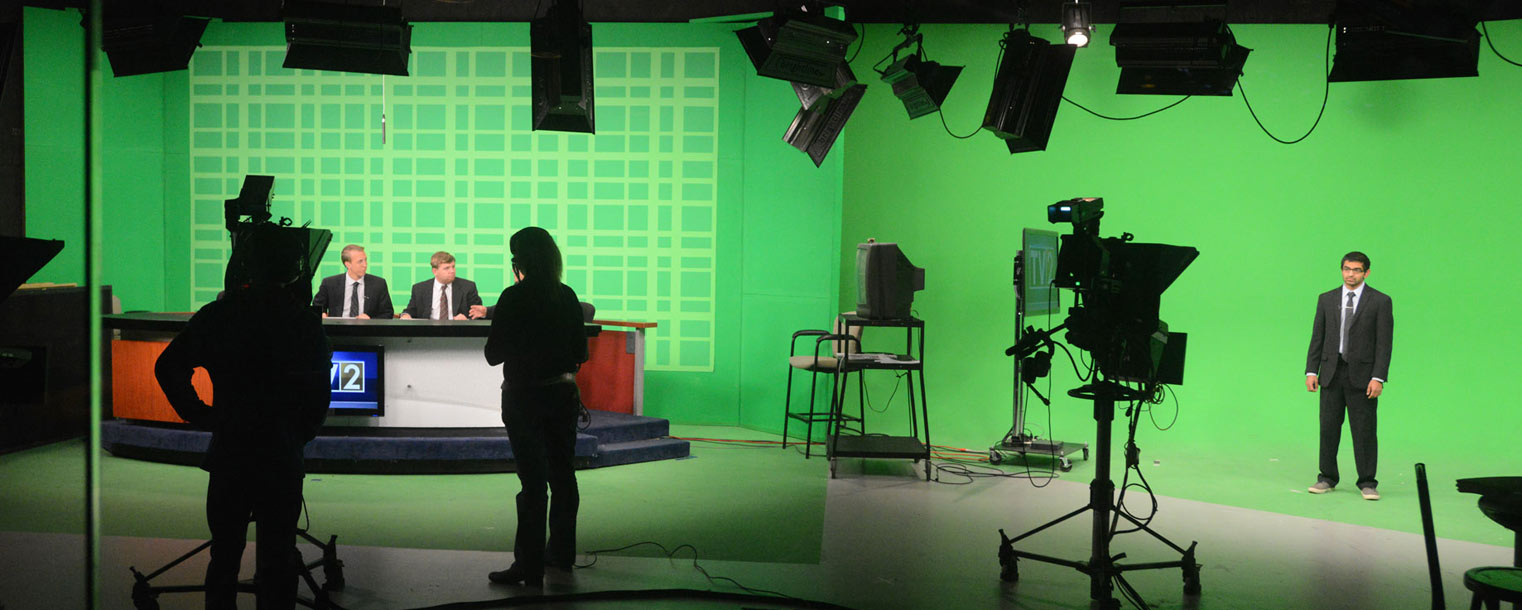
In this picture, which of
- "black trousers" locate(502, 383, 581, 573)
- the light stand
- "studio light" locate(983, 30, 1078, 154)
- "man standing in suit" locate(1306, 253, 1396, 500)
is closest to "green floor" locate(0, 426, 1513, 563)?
"man standing in suit" locate(1306, 253, 1396, 500)

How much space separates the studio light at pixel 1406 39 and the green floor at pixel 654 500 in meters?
2.55

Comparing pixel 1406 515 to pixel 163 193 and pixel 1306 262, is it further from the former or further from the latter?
pixel 163 193

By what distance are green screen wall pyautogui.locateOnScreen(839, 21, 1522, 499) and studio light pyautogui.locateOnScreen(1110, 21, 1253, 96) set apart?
95.7 inches

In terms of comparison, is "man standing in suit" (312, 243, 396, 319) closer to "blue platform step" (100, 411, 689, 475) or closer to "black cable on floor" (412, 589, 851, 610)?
"blue platform step" (100, 411, 689, 475)

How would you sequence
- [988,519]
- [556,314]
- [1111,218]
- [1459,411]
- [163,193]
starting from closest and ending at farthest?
[556,314] → [988,519] → [1459,411] → [1111,218] → [163,193]

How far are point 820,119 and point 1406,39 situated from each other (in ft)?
12.5

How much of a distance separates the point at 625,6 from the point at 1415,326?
21.6ft

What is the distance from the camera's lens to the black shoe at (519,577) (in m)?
4.44

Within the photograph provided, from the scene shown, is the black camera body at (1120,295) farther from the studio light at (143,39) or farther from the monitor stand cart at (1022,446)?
the studio light at (143,39)

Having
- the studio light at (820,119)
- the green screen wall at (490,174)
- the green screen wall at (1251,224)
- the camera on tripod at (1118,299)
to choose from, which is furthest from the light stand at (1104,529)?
the green screen wall at (490,174)

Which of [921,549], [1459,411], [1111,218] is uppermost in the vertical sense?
[1111,218]

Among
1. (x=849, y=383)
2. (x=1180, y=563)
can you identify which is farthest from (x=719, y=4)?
(x=1180, y=563)

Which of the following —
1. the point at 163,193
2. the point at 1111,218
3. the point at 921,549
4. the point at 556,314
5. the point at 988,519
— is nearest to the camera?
the point at 556,314

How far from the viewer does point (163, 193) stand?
9.17 metres
